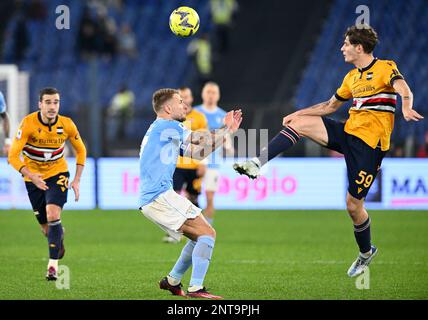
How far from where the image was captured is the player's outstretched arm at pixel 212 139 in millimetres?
8562

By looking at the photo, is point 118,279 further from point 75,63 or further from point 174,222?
point 75,63

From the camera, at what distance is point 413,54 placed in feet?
78.7

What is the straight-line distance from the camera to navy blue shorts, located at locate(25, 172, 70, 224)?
1059 centimetres

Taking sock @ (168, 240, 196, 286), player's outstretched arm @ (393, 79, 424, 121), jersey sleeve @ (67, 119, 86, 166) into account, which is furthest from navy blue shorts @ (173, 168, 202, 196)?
player's outstretched arm @ (393, 79, 424, 121)

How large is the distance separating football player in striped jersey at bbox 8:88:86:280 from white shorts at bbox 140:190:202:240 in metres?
1.82

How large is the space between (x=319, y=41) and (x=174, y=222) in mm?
17511

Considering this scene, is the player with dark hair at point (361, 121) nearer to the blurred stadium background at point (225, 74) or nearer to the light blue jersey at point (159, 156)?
the light blue jersey at point (159, 156)

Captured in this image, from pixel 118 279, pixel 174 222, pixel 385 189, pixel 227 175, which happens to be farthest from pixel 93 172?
pixel 174 222

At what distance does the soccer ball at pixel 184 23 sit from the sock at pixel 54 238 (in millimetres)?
2449

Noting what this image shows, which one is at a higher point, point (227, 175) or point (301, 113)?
point (301, 113)

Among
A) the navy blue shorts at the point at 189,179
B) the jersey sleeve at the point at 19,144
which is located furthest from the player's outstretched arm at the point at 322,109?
the navy blue shorts at the point at 189,179

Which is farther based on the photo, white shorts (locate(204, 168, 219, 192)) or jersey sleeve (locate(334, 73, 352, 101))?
white shorts (locate(204, 168, 219, 192))

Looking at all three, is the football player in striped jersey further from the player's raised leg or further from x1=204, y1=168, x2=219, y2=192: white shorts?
x1=204, y1=168, x2=219, y2=192: white shorts

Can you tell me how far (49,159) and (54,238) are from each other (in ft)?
2.98
